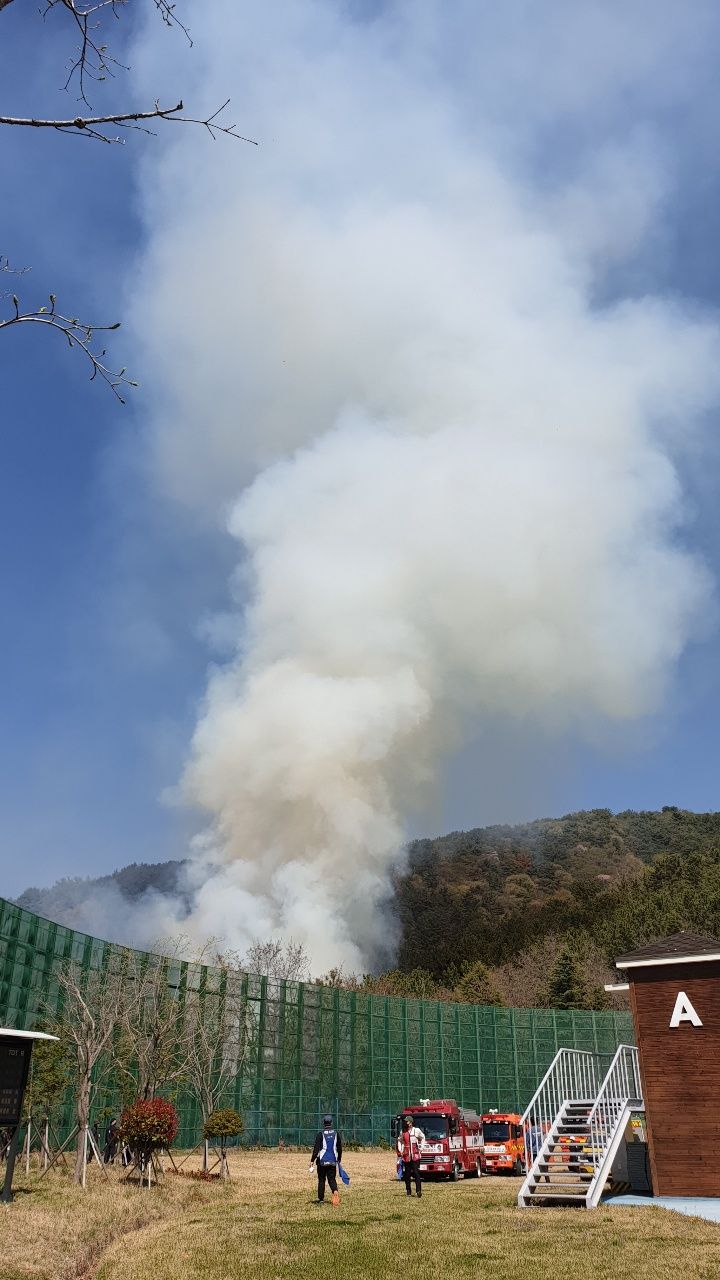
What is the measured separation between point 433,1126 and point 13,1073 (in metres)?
12.7

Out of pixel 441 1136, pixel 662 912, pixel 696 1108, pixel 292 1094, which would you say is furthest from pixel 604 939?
pixel 696 1108

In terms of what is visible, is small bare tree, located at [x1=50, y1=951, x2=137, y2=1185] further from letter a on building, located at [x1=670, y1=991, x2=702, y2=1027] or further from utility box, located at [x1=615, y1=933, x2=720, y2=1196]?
letter a on building, located at [x1=670, y1=991, x2=702, y2=1027]

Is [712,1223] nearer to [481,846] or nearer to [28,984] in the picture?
[28,984]

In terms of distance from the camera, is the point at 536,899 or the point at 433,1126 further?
the point at 536,899

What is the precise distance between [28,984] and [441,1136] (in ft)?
45.0

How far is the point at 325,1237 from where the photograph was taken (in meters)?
14.6

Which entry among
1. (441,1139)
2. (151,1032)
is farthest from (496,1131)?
(151,1032)

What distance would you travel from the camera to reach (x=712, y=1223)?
15.5 m

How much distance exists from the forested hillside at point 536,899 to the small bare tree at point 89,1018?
118 ft

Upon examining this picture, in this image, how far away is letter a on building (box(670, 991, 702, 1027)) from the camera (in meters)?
19.2

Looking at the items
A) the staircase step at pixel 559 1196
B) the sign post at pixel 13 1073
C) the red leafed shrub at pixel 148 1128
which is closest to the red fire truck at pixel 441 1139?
the red leafed shrub at pixel 148 1128

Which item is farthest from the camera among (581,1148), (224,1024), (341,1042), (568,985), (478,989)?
(478,989)

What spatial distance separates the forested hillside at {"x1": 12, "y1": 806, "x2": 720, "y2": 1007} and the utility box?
48102 millimetres

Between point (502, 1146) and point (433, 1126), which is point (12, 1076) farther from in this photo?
point (502, 1146)
